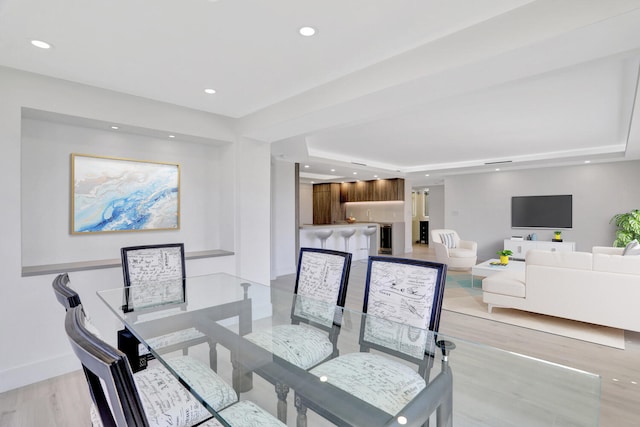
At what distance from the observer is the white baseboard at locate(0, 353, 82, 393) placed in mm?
2486

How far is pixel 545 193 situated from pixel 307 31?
7.91 meters

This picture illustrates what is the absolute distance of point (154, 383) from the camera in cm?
155

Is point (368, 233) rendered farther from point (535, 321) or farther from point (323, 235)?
point (535, 321)

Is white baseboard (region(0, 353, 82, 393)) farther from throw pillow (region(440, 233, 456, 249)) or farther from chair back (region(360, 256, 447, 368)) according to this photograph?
throw pillow (region(440, 233, 456, 249))

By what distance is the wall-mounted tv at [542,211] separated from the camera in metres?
7.36

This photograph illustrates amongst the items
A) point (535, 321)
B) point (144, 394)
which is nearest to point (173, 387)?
point (144, 394)

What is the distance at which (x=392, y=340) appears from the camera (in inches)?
71.6

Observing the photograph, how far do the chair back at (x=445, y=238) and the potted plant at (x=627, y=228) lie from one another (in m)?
2.93

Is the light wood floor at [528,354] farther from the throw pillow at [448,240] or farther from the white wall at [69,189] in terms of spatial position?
the throw pillow at [448,240]

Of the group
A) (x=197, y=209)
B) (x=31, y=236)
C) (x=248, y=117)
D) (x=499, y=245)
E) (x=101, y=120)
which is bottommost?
(x=499, y=245)

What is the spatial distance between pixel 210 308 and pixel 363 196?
8.28 m

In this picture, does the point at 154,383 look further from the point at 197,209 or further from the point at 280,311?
the point at 197,209

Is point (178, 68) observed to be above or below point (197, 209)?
above

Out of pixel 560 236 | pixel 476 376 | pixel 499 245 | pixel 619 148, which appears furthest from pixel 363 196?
pixel 476 376
